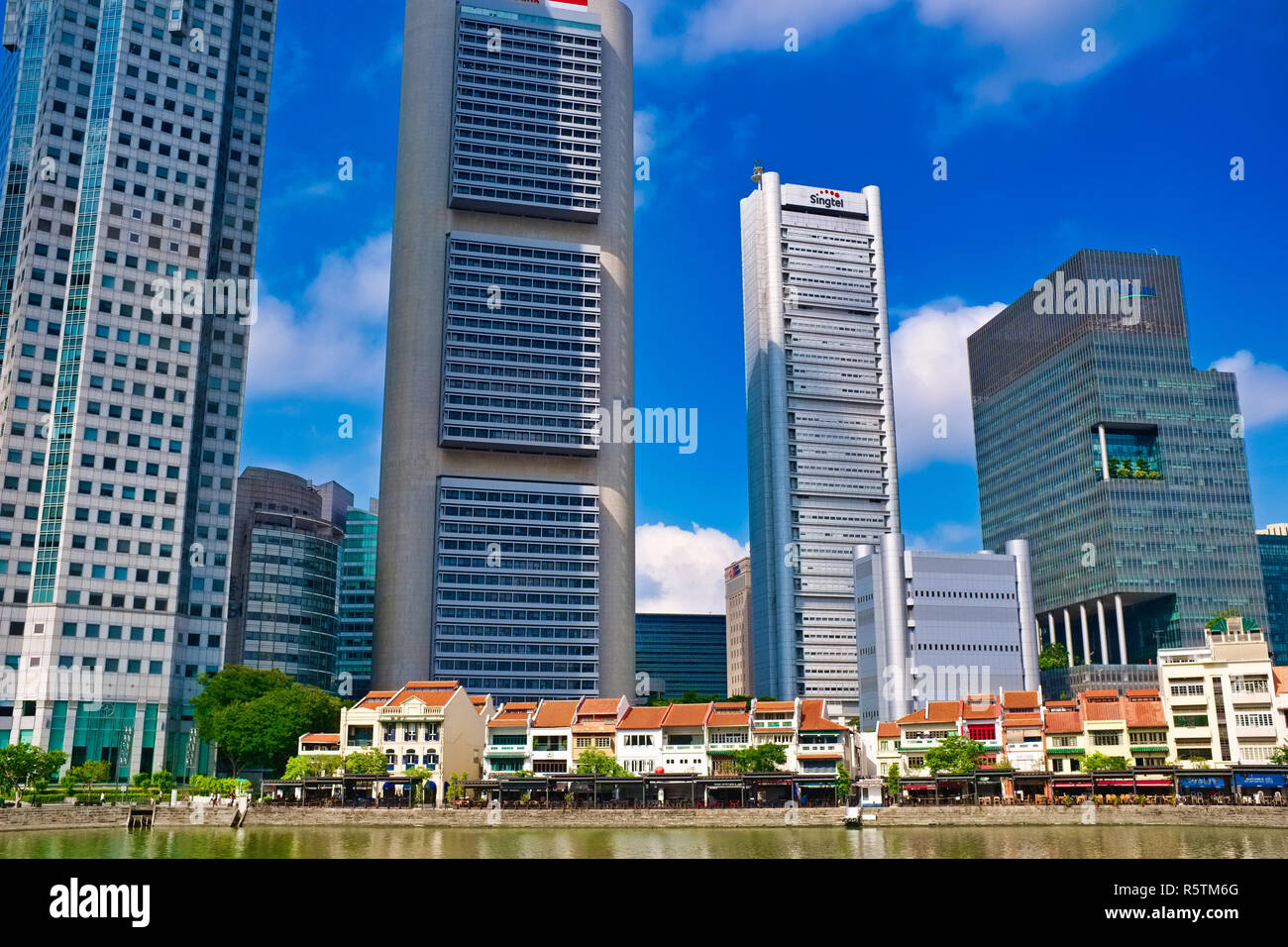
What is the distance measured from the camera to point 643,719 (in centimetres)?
12344

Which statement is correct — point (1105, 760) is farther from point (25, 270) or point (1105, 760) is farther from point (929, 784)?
point (25, 270)

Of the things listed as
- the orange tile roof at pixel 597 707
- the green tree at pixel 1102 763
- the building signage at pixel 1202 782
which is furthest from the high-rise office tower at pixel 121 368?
the building signage at pixel 1202 782

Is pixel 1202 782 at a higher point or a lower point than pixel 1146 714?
lower

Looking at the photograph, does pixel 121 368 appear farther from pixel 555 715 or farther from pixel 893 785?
pixel 893 785

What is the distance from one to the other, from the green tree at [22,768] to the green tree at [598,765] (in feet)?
168

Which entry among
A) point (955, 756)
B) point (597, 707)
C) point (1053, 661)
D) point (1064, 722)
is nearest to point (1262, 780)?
point (1064, 722)

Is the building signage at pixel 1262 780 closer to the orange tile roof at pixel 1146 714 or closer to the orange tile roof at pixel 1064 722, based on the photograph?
the orange tile roof at pixel 1146 714

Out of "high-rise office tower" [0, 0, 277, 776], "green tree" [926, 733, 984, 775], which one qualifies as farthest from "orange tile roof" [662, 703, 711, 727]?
"high-rise office tower" [0, 0, 277, 776]

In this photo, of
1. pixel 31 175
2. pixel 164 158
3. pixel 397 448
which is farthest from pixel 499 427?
pixel 31 175

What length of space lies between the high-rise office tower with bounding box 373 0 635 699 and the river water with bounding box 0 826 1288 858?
80.0 m

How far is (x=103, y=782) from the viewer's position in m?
128

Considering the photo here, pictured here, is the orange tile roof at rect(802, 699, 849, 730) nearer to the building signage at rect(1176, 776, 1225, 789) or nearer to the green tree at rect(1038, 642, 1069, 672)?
the building signage at rect(1176, 776, 1225, 789)
